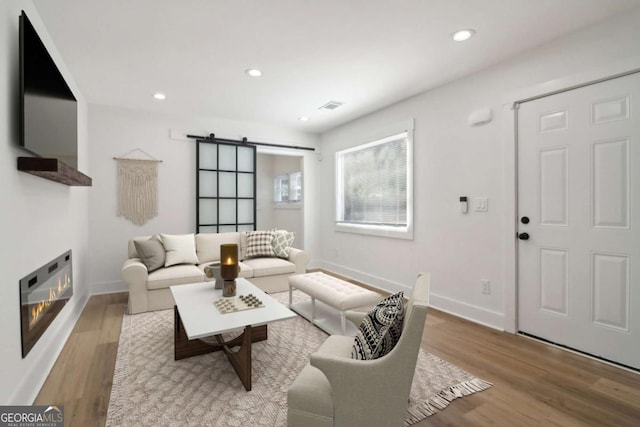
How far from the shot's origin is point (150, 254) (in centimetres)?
366

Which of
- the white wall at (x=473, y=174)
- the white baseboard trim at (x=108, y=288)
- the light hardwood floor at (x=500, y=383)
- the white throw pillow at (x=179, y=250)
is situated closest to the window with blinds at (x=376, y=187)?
the white wall at (x=473, y=174)

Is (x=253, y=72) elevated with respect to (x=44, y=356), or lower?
elevated

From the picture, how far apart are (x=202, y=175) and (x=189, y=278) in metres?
1.87

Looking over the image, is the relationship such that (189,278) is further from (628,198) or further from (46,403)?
(628,198)

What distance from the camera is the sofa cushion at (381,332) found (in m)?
1.46

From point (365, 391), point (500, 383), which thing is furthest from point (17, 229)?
point (500, 383)

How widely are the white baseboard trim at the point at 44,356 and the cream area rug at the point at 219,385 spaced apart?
0.43 metres

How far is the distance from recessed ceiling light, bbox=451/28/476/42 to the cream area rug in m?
2.56

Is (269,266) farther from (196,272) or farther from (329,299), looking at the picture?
(329,299)

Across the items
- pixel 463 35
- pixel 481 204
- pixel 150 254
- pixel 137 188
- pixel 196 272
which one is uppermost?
pixel 463 35

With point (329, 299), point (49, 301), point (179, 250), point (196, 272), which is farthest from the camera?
point (179, 250)

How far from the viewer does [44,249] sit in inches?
88.0

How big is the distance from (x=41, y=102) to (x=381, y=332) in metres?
2.49

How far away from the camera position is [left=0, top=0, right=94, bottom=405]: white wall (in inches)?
62.7
